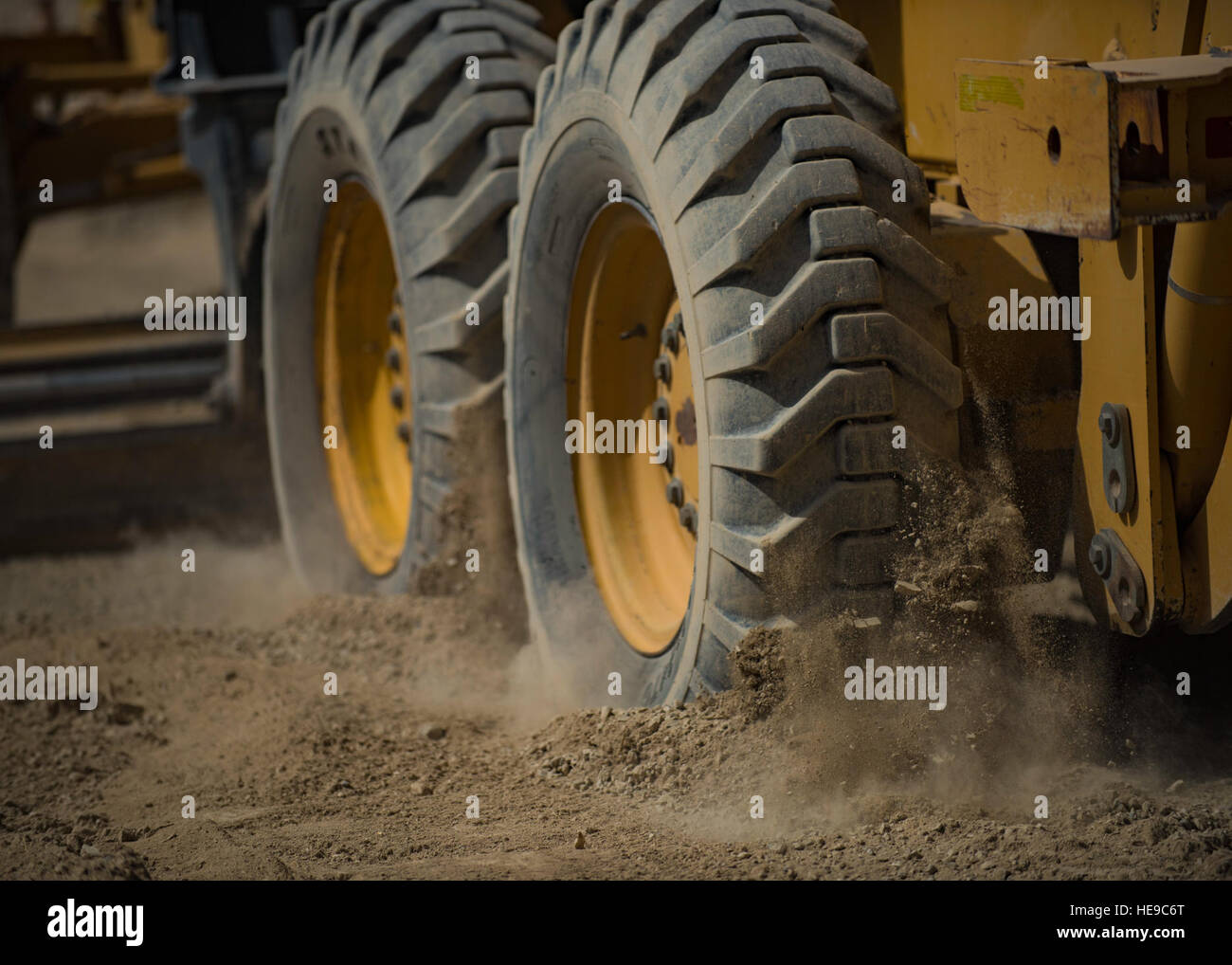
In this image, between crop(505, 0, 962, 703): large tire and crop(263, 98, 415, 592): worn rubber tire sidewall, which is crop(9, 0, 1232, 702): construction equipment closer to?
crop(505, 0, 962, 703): large tire

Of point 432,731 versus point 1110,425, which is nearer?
point 1110,425

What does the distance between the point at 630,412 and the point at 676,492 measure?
42 cm

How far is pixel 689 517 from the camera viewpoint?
3422mm

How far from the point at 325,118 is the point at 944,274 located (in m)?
2.68

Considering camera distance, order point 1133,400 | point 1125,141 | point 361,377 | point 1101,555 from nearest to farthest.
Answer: point 1125,141 < point 1133,400 < point 1101,555 < point 361,377

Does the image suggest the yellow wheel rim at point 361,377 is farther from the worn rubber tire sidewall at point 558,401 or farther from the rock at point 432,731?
the rock at point 432,731

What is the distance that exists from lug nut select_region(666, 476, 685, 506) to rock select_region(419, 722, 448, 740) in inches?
31.1

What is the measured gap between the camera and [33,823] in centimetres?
321

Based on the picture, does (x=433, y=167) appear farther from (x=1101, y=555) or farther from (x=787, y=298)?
(x=1101, y=555)

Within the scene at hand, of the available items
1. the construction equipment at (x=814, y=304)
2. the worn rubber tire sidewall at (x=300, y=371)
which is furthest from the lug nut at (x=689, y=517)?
the worn rubber tire sidewall at (x=300, y=371)

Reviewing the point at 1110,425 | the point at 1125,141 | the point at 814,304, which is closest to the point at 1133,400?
the point at 1110,425

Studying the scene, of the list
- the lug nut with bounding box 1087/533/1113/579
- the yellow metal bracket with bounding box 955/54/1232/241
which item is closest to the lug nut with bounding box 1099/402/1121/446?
the lug nut with bounding box 1087/533/1113/579

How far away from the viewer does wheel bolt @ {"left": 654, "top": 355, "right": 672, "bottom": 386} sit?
3.50 m

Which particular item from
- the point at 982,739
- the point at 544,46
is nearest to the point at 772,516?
the point at 982,739
